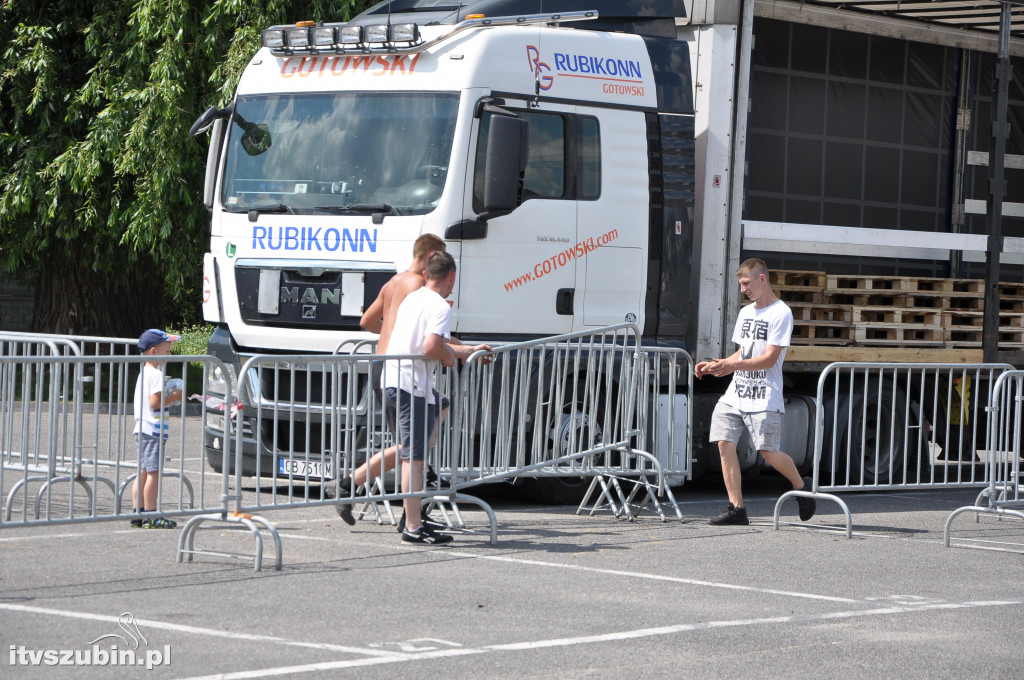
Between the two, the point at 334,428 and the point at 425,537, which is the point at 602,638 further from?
the point at 334,428

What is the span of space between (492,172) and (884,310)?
386 centimetres

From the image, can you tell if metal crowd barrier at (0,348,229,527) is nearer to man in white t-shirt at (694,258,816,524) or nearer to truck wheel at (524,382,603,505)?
truck wheel at (524,382,603,505)

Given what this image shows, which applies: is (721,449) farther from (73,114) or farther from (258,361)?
(73,114)

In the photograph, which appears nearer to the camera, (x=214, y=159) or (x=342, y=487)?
(x=342, y=487)

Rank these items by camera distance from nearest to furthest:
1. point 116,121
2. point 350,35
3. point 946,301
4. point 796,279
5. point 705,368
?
point 705,368, point 350,35, point 796,279, point 946,301, point 116,121

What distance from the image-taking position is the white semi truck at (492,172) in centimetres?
1001

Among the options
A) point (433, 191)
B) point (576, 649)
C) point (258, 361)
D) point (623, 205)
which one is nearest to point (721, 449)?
point (623, 205)

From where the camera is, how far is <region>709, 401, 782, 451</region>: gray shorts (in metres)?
9.91

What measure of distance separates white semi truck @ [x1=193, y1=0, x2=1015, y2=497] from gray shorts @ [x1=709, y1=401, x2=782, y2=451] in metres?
1.10

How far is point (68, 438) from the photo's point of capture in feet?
28.8

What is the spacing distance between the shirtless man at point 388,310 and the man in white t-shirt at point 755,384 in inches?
79.9

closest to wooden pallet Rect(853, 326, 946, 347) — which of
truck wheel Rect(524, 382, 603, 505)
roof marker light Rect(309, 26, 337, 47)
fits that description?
truck wheel Rect(524, 382, 603, 505)

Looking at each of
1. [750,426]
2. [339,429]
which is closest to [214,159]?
[339,429]

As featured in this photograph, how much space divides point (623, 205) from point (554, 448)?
193 centimetres
